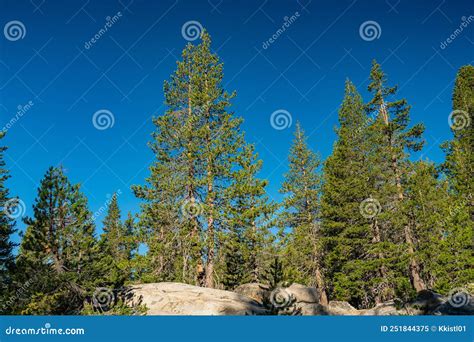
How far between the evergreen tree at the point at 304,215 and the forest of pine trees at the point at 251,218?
0.10 m

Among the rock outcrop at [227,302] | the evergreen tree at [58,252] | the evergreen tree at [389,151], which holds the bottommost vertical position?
the rock outcrop at [227,302]

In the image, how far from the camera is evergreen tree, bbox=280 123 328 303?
88.8 feet

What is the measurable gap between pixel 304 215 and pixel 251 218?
10748 mm

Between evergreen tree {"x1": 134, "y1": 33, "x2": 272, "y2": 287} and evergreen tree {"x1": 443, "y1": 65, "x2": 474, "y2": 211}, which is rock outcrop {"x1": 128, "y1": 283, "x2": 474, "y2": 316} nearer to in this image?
evergreen tree {"x1": 134, "y1": 33, "x2": 272, "y2": 287}

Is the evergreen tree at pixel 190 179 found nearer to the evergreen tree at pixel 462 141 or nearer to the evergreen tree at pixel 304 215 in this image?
the evergreen tree at pixel 304 215

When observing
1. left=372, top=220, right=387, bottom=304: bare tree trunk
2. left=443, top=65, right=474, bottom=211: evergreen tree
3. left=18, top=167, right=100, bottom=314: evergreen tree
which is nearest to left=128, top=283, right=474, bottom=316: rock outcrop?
left=18, top=167, right=100, bottom=314: evergreen tree

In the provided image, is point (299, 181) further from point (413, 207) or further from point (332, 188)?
point (413, 207)

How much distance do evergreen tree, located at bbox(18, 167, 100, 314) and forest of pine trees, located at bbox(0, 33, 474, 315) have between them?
42mm

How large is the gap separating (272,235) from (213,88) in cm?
1084

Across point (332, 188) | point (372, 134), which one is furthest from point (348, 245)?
point (372, 134)

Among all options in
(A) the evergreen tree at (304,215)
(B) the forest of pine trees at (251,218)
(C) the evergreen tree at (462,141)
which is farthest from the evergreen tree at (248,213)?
(C) the evergreen tree at (462,141)

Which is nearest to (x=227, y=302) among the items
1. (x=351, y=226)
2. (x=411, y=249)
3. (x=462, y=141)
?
(x=351, y=226)

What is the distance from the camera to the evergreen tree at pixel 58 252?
11.1m

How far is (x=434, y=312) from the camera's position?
50.4 feet
